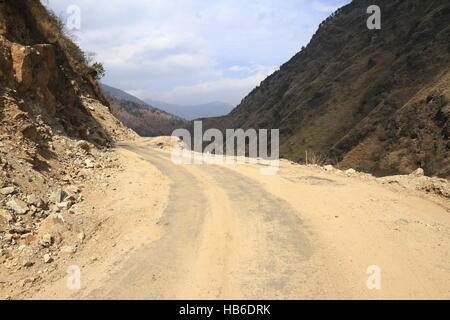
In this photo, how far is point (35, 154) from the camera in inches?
406

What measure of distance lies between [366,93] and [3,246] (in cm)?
5613

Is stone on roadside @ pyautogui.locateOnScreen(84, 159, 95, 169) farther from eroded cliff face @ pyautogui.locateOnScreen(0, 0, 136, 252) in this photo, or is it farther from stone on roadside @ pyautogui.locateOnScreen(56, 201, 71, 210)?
stone on roadside @ pyautogui.locateOnScreen(56, 201, 71, 210)

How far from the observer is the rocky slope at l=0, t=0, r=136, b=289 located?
700cm

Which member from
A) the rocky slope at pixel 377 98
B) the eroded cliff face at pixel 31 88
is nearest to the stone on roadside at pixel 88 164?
the eroded cliff face at pixel 31 88

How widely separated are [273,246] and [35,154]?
7.96m

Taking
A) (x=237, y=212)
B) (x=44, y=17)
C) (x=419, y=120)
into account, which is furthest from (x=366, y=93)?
(x=237, y=212)

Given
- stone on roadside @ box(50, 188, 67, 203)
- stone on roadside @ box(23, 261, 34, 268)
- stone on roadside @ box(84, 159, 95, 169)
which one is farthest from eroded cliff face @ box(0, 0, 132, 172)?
stone on roadside @ box(23, 261, 34, 268)

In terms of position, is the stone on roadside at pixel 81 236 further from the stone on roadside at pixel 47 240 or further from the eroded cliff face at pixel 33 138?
the eroded cliff face at pixel 33 138

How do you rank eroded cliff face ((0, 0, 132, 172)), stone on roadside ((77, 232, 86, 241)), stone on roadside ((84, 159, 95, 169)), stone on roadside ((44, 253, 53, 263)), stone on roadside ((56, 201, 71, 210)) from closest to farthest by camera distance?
stone on roadside ((44, 253, 53, 263)) → stone on roadside ((77, 232, 86, 241)) → stone on roadside ((56, 201, 71, 210)) → eroded cliff face ((0, 0, 132, 172)) → stone on roadside ((84, 159, 95, 169))

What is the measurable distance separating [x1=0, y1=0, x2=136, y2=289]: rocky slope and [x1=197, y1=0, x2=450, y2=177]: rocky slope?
28046mm

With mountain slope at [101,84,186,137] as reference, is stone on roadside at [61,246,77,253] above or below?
below

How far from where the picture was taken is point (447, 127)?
32.3 metres

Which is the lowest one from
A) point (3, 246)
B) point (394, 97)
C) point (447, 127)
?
point (3, 246)
